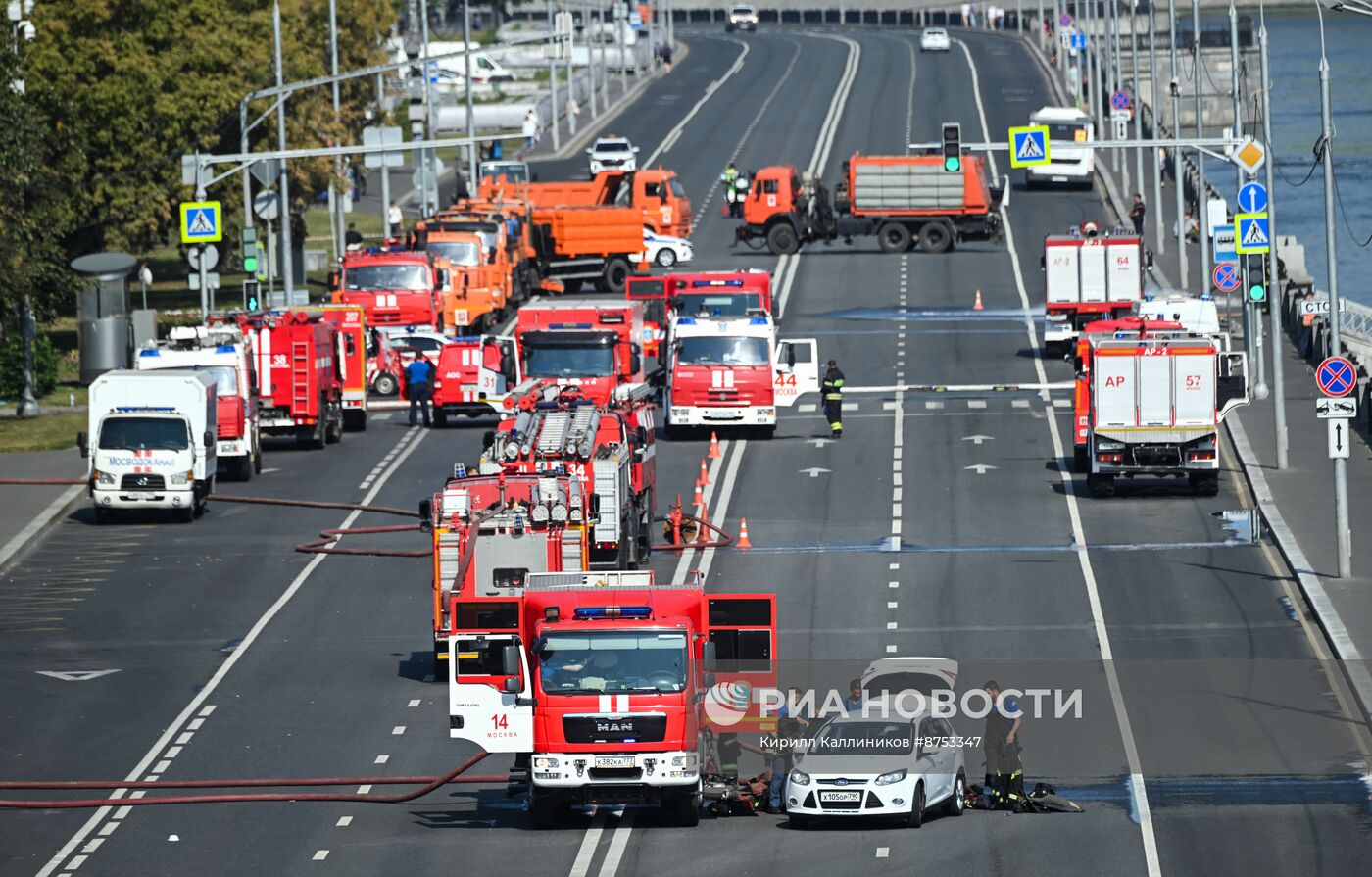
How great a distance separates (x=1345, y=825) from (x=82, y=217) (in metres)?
54.5

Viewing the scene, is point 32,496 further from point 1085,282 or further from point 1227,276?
point 1227,276

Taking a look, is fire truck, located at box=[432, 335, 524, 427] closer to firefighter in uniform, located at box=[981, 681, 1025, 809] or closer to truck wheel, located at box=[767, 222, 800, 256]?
truck wheel, located at box=[767, 222, 800, 256]

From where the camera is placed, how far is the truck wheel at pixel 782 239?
84.9 metres

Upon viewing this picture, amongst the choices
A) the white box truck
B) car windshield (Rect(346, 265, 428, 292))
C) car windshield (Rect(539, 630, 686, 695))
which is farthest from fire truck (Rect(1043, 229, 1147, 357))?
car windshield (Rect(539, 630, 686, 695))

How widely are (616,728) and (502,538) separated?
6.96 meters

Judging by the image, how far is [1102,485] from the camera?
46188 millimetres

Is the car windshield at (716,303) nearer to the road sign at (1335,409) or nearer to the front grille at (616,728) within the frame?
the road sign at (1335,409)

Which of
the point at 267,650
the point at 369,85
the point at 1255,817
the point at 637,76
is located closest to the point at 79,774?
the point at 267,650

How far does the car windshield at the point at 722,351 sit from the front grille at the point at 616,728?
29206 millimetres

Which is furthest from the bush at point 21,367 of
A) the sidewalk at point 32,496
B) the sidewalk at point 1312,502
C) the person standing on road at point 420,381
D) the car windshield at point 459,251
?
the sidewalk at point 1312,502

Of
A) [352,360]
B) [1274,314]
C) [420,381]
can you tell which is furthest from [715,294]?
[1274,314]

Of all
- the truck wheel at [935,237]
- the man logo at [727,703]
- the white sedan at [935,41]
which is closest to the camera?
the man logo at [727,703]

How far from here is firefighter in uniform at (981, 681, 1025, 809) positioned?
1022 inches

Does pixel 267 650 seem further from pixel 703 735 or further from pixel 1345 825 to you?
pixel 1345 825
